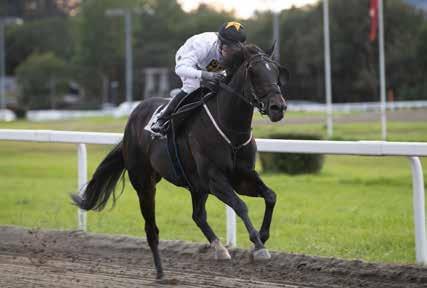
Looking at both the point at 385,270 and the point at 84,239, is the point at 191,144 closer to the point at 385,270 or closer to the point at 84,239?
the point at 385,270

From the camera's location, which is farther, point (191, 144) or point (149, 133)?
point (149, 133)

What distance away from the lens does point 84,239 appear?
782 centimetres

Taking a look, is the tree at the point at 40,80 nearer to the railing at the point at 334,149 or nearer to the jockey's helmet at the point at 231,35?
the railing at the point at 334,149

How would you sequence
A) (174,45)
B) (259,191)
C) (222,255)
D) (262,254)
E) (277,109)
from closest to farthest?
(277,109)
(262,254)
(259,191)
(222,255)
(174,45)

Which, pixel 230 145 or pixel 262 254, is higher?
pixel 230 145

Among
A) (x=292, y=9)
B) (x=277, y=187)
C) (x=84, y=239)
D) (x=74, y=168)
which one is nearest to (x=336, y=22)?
(x=292, y=9)

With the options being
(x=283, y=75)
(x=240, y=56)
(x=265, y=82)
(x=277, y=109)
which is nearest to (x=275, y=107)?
(x=277, y=109)

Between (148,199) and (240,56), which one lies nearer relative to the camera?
(240,56)

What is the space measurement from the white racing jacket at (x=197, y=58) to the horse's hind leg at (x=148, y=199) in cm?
89

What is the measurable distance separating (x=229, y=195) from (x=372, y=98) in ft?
166

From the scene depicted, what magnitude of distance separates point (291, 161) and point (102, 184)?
20.9 ft

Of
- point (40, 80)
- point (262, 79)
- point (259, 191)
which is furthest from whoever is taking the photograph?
point (40, 80)

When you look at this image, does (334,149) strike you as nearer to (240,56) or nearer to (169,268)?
(240,56)

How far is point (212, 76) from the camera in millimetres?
5723
